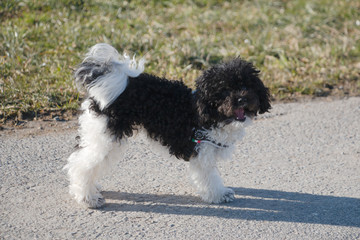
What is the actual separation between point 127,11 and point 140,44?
5.37 ft

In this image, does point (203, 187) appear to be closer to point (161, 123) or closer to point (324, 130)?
point (161, 123)

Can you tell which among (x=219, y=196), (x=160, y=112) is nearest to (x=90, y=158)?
(x=160, y=112)

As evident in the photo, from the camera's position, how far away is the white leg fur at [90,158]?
4.04 metres

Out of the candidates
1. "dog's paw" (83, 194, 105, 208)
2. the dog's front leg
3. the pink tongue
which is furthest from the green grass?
the pink tongue

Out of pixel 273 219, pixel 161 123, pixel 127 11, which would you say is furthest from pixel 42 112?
pixel 127 11

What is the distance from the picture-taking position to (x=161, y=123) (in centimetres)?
411

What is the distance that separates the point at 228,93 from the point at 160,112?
584mm

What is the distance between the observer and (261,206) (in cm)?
438

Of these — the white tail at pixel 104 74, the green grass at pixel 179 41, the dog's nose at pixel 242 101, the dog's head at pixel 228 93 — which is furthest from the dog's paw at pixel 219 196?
the green grass at pixel 179 41

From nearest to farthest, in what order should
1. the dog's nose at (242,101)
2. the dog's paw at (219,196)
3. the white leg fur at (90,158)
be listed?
the dog's nose at (242,101)
the white leg fur at (90,158)
the dog's paw at (219,196)

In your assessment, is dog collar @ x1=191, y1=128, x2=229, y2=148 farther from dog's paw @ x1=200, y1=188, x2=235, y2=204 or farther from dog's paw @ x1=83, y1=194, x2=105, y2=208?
dog's paw @ x1=83, y1=194, x2=105, y2=208

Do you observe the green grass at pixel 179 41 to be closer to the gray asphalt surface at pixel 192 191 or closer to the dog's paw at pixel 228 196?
the gray asphalt surface at pixel 192 191

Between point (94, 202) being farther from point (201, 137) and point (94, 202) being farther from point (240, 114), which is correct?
point (240, 114)

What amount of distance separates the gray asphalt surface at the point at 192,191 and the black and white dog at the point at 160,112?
298mm
